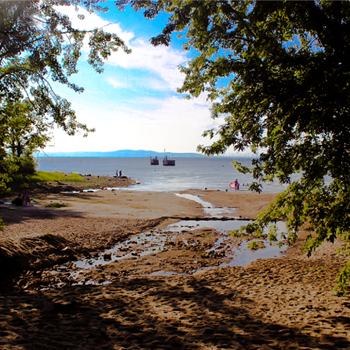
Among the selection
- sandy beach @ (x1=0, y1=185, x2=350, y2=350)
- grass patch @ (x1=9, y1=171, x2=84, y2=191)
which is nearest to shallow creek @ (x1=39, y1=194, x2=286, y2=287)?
sandy beach @ (x1=0, y1=185, x2=350, y2=350)

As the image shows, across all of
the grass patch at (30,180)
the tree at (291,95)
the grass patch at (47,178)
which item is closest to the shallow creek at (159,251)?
the tree at (291,95)

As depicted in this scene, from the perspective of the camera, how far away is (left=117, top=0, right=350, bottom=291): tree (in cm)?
535

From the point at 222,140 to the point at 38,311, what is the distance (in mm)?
6143

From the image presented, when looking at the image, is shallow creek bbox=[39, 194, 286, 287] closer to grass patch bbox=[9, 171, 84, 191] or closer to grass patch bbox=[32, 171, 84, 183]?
grass patch bbox=[9, 171, 84, 191]

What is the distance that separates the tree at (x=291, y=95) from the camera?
5348mm

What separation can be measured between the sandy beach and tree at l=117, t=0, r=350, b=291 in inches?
73.7

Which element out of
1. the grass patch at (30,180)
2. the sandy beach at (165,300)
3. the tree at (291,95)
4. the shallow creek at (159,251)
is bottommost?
the shallow creek at (159,251)

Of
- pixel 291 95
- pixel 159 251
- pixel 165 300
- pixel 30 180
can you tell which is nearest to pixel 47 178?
pixel 30 180

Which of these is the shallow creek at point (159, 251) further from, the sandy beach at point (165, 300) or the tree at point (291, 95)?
the tree at point (291, 95)

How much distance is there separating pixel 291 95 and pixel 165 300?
6.11 metres

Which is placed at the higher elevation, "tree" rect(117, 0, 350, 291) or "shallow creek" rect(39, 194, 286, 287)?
"tree" rect(117, 0, 350, 291)

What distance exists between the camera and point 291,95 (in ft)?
17.8

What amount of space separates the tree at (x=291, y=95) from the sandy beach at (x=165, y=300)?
1.87 metres

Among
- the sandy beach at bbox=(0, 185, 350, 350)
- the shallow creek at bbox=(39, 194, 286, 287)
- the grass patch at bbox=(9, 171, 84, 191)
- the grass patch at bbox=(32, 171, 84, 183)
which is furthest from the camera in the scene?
the grass patch at bbox=(32, 171, 84, 183)
